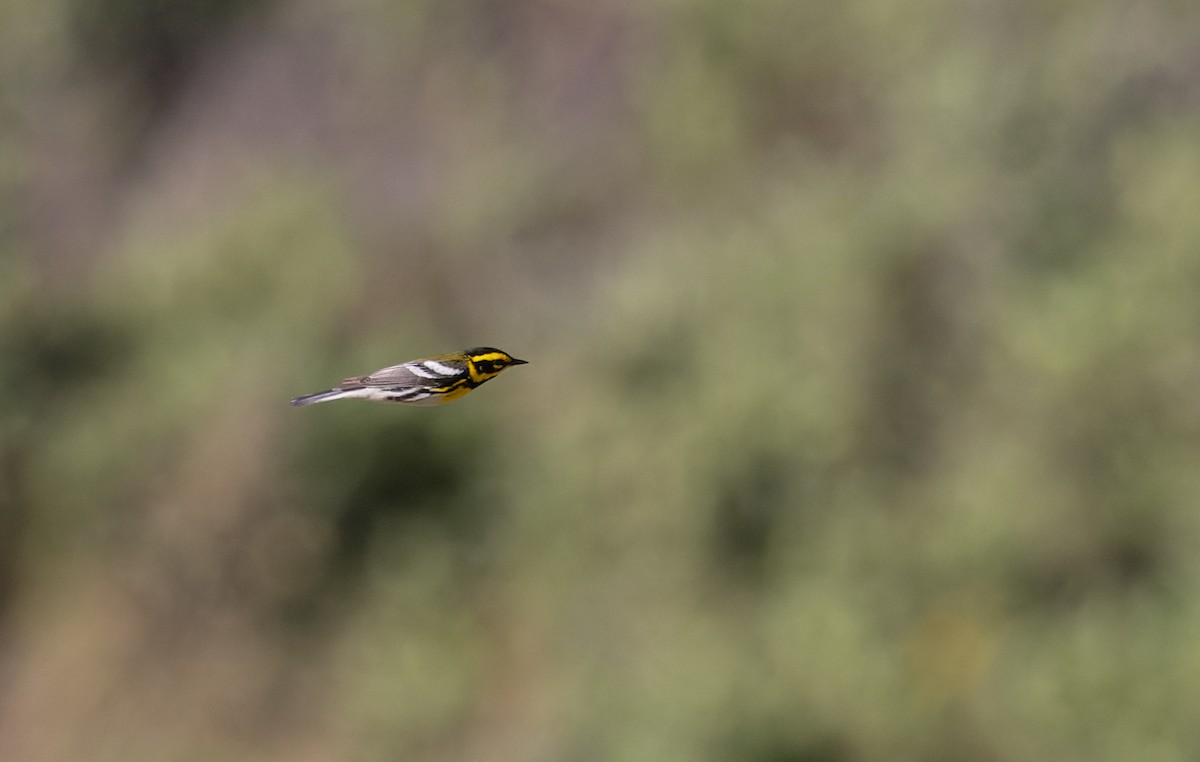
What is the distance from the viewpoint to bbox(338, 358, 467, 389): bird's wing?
3109 millimetres

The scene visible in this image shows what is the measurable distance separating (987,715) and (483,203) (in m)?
10.7

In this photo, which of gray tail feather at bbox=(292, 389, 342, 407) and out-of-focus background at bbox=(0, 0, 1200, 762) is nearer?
gray tail feather at bbox=(292, 389, 342, 407)

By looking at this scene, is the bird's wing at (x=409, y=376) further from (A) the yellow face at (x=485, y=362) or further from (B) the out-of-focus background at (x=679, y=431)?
(B) the out-of-focus background at (x=679, y=431)

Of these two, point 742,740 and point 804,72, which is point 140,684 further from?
point 804,72

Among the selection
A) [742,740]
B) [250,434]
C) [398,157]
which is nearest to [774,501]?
[742,740]

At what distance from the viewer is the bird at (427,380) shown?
299 cm

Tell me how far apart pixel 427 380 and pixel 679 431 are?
10.9 meters

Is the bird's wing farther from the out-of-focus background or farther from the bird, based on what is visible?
the out-of-focus background

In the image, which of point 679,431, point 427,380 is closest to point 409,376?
point 427,380

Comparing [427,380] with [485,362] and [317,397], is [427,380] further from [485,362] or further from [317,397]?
[317,397]

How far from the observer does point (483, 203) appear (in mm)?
19531

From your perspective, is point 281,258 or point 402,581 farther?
point 281,258

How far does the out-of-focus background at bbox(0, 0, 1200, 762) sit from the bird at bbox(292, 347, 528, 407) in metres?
8.57

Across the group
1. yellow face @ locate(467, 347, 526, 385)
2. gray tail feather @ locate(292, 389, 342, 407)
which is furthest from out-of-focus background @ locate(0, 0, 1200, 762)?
gray tail feather @ locate(292, 389, 342, 407)
